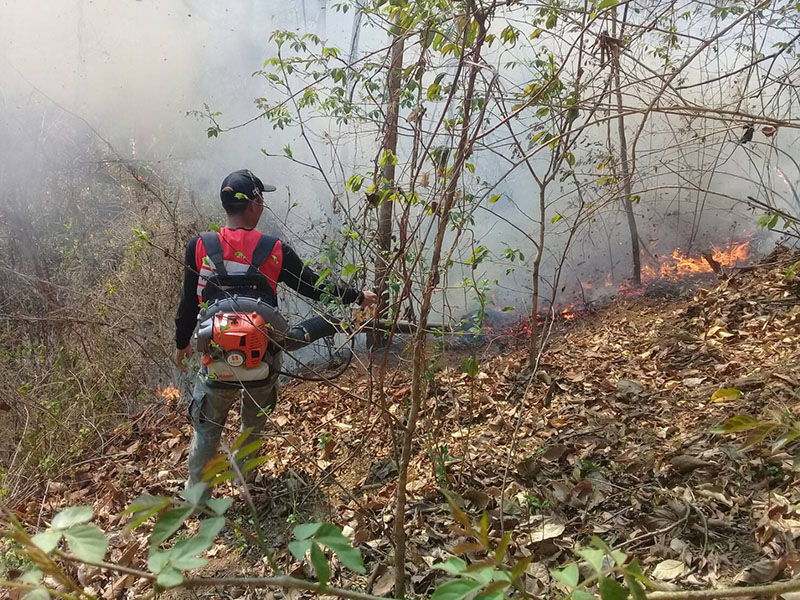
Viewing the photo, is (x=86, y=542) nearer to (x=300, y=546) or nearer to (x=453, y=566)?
(x=300, y=546)

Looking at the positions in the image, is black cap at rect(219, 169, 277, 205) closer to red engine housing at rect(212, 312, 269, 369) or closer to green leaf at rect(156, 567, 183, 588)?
red engine housing at rect(212, 312, 269, 369)

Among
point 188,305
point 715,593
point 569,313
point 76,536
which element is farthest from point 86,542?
point 569,313

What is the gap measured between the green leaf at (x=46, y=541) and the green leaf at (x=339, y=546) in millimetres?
318

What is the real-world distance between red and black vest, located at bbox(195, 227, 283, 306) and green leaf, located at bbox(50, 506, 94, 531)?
5.56 ft

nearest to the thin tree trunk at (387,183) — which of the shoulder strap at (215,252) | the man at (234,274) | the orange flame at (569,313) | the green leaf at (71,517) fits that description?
the man at (234,274)

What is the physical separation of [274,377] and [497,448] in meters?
1.15

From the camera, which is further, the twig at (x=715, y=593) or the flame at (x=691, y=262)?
the flame at (x=691, y=262)

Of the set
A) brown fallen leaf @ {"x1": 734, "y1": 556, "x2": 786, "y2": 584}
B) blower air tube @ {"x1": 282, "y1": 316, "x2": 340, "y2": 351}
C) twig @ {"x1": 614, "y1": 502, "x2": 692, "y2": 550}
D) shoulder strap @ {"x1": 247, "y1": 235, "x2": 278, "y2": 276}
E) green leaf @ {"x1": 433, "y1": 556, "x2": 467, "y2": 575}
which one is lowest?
twig @ {"x1": 614, "y1": 502, "x2": 692, "y2": 550}

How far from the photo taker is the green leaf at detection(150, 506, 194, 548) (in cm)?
65

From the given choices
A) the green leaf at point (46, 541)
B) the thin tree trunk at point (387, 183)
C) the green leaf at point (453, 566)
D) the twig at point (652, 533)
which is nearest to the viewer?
the green leaf at point (46, 541)

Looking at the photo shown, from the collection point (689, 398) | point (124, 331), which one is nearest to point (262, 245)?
point (689, 398)

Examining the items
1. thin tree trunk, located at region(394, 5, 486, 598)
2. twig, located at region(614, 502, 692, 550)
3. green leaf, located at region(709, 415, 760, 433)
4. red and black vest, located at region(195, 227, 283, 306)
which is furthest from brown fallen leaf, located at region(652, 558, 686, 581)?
red and black vest, located at region(195, 227, 283, 306)

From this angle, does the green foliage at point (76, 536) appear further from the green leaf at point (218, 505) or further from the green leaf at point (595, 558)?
the green leaf at point (595, 558)

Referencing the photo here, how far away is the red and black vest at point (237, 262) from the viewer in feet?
7.76
